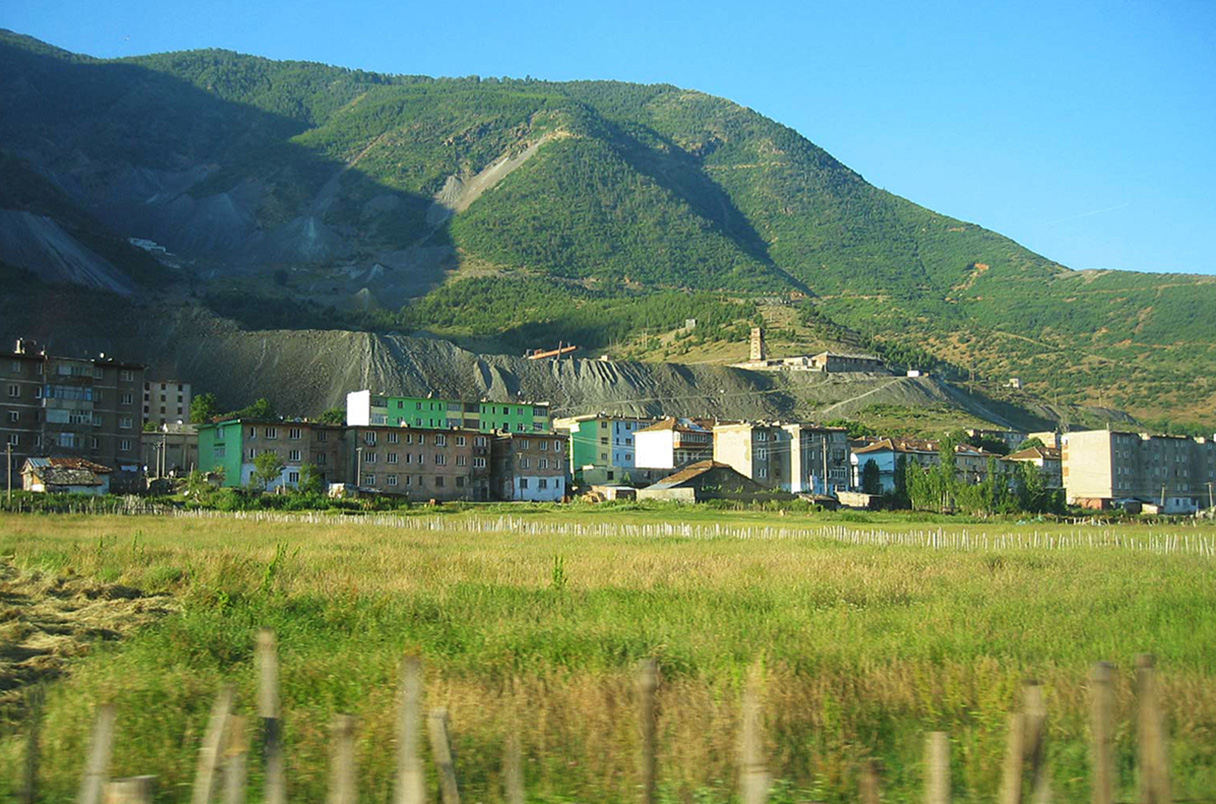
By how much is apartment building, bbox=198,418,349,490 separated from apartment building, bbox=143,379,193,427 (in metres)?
36.6

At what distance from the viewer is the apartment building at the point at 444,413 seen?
101938 millimetres

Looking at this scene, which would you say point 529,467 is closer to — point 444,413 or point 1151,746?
point 444,413

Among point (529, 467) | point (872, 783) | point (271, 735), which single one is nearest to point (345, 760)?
point (271, 735)

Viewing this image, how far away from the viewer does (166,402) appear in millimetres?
114500

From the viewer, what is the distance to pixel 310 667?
11359 mm

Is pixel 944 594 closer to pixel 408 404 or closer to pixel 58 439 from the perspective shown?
pixel 58 439

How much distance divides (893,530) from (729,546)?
730 inches

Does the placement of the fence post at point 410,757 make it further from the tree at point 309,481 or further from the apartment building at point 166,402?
the apartment building at point 166,402

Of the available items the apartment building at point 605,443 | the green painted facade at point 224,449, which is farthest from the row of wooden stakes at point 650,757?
the apartment building at point 605,443

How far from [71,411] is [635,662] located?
73.5m

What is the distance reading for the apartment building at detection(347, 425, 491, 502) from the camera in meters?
76.3

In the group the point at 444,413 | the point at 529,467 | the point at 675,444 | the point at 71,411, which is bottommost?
the point at 529,467

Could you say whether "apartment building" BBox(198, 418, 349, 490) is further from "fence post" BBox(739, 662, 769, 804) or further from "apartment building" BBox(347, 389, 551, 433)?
"fence post" BBox(739, 662, 769, 804)

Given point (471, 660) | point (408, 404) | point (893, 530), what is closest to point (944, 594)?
point (471, 660)
